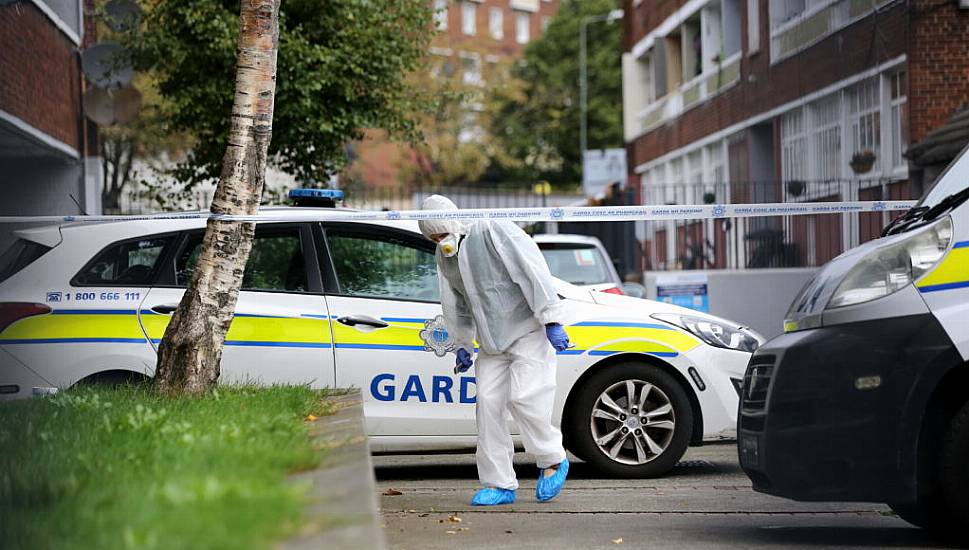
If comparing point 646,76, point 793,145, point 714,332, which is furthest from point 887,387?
point 646,76

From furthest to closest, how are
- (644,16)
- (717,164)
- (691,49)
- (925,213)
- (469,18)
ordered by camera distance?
1. (469,18)
2. (644,16)
3. (691,49)
4. (717,164)
5. (925,213)

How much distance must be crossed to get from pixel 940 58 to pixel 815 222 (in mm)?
2702

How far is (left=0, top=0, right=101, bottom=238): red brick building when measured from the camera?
10727 mm

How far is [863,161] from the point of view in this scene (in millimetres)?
19750

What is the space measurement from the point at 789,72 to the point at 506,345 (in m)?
17.3

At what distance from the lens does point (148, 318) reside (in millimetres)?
8609

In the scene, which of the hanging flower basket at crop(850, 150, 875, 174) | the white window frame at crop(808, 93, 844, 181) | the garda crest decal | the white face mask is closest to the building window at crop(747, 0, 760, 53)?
the white window frame at crop(808, 93, 844, 181)

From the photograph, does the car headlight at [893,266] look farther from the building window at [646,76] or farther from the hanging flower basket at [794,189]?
the building window at [646,76]

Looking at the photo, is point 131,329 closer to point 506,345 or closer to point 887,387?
point 506,345

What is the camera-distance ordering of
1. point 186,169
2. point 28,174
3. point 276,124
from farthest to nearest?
1. point 186,169
2. point 276,124
3. point 28,174

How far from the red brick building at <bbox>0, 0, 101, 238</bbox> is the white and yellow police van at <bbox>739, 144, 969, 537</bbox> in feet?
16.5

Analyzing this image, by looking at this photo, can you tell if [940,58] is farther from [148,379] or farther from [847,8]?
[148,379]

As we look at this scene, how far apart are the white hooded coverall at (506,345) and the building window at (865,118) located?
1287 centimetres

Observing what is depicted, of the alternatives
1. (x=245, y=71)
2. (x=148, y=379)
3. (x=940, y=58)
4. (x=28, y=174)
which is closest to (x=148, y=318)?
(x=148, y=379)
